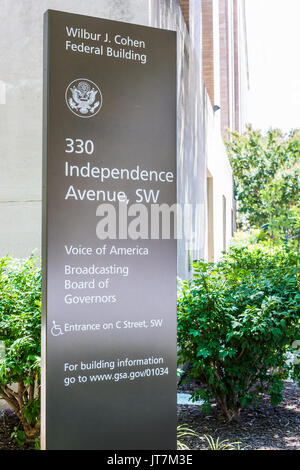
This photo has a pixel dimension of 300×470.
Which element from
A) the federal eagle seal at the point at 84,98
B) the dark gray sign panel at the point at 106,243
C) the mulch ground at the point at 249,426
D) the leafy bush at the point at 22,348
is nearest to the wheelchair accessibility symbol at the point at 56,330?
the dark gray sign panel at the point at 106,243

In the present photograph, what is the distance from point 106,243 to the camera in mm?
3340

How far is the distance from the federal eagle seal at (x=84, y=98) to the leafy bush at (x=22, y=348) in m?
1.62

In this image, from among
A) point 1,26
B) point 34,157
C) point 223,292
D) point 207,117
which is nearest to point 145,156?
point 223,292

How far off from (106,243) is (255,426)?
8.72 feet

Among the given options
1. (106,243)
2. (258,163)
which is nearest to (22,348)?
(106,243)

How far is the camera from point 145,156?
138 inches

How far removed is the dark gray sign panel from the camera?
126 inches

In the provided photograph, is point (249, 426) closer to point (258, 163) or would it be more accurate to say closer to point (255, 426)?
point (255, 426)

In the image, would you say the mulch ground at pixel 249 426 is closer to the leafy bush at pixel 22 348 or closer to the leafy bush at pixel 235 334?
the leafy bush at pixel 235 334

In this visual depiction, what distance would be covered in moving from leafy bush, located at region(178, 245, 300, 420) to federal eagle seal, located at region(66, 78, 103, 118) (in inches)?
86.2

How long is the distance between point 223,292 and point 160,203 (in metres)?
1.79
